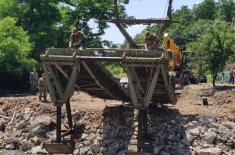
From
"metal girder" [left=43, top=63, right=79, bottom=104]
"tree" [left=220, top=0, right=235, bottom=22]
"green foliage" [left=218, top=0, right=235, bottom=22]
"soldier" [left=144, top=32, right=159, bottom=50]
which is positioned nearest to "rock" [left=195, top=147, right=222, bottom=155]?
"soldier" [left=144, top=32, right=159, bottom=50]

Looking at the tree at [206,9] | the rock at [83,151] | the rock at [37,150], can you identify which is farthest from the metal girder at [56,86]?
the tree at [206,9]

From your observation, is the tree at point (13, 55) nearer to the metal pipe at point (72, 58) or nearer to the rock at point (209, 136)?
the metal pipe at point (72, 58)

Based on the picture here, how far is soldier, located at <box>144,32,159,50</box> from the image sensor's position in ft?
66.4

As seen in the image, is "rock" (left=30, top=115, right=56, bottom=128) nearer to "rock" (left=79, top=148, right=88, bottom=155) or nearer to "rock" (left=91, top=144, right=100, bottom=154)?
"rock" (left=79, top=148, right=88, bottom=155)

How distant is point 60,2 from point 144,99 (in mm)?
25758

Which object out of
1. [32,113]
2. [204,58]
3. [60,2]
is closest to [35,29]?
[60,2]

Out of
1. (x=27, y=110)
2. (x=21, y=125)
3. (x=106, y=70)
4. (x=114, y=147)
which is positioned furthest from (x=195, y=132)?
(x=27, y=110)

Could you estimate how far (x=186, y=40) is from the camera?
291ft

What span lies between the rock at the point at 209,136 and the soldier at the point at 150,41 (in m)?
3.67

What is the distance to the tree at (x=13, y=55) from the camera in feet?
111

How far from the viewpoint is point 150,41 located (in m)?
20.4

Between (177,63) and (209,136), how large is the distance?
653 inches

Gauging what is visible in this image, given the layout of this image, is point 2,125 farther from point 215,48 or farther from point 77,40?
point 215,48

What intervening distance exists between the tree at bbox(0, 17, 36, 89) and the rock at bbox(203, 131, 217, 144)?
54.8 ft
